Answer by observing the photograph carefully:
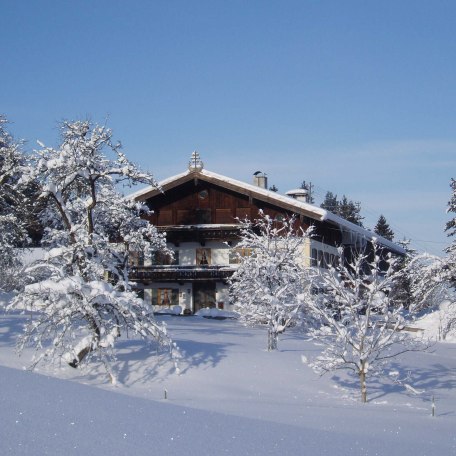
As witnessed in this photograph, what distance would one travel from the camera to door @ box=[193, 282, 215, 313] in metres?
42.9

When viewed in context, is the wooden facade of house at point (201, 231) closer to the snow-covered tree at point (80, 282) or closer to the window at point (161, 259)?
the window at point (161, 259)

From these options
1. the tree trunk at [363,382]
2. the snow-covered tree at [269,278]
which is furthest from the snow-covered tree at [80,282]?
the snow-covered tree at [269,278]

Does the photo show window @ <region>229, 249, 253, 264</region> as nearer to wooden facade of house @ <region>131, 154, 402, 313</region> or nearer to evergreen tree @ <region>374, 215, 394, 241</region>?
wooden facade of house @ <region>131, 154, 402, 313</region>

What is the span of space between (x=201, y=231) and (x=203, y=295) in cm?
436

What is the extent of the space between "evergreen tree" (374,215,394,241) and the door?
121ft

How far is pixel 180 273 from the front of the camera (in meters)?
41.8

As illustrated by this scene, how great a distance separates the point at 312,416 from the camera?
12805 millimetres

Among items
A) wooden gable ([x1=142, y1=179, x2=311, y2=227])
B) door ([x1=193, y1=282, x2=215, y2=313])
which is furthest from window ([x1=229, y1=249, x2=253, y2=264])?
door ([x1=193, y1=282, x2=215, y2=313])

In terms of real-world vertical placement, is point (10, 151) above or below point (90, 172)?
above

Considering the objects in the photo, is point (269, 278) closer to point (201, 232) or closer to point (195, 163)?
point (201, 232)

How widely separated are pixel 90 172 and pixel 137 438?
10.3 metres

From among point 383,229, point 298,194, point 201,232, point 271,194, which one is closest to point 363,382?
point 271,194

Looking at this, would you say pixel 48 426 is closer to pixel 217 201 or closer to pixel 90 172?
pixel 90 172

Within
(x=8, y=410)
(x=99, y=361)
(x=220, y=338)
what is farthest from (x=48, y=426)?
(x=220, y=338)
